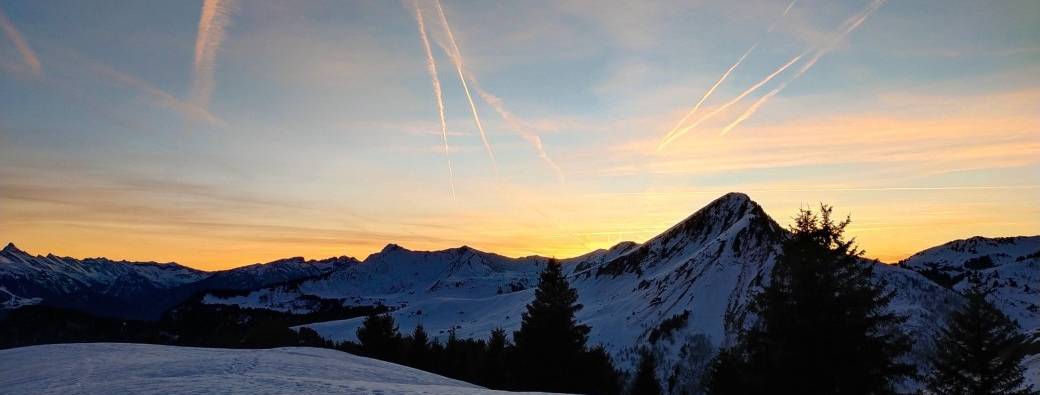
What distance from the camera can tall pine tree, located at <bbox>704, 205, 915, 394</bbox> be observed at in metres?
17.0

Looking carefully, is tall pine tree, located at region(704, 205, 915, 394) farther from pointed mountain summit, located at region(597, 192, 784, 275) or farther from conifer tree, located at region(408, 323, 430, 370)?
pointed mountain summit, located at region(597, 192, 784, 275)

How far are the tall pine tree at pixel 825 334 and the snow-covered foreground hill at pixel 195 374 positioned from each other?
8.99 meters

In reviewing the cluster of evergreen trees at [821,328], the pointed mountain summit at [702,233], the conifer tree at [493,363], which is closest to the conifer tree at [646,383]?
the conifer tree at [493,363]

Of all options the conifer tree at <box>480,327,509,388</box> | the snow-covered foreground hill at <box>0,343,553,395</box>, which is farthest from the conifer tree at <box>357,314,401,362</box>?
the snow-covered foreground hill at <box>0,343,553,395</box>

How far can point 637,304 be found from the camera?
11906 centimetres

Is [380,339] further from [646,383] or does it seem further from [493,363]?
[646,383]

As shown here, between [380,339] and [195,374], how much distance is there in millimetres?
37400

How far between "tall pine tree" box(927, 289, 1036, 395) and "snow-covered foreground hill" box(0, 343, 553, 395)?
2216cm

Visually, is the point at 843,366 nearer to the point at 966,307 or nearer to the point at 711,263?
the point at 966,307

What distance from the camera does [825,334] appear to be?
17094 mm

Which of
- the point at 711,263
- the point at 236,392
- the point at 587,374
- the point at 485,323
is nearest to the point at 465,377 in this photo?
the point at 587,374

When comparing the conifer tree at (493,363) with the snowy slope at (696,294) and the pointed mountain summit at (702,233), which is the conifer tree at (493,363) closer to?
the snowy slope at (696,294)

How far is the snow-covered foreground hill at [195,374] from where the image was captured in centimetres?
1280

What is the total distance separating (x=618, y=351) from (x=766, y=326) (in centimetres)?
7952
